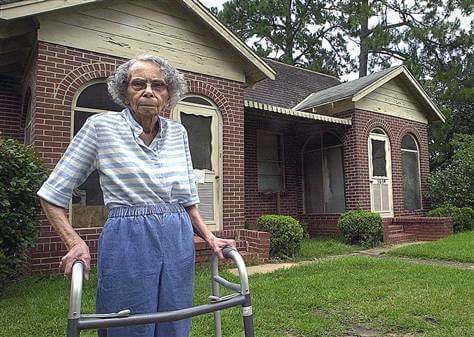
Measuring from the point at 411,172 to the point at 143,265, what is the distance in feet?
37.4

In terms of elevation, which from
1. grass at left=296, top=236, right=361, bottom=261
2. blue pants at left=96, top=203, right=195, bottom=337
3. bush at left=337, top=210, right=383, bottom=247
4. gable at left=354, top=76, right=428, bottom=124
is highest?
gable at left=354, top=76, right=428, bottom=124

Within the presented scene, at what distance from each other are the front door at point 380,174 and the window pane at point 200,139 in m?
4.96

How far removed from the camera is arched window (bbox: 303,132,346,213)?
34.9ft

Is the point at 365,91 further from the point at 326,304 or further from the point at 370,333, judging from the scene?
the point at 370,333

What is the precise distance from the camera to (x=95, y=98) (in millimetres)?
6207

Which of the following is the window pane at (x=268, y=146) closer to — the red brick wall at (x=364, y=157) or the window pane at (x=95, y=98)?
the red brick wall at (x=364, y=157)

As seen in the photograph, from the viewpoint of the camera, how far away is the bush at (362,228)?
29.5 ft

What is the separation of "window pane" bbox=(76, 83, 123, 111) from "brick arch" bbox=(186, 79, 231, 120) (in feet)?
4.56

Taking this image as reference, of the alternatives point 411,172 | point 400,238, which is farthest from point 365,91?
point 400,238

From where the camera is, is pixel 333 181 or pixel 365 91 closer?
pixel 365 91

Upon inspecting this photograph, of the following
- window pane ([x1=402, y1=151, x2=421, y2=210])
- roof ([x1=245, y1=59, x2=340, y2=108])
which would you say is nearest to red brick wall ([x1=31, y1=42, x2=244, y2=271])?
roof ([x1=245, y1=59, x2=340, y2=108])

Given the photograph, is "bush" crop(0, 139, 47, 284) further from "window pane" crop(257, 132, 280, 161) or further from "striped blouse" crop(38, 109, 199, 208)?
"window pane" crop(257, 132, 280, 161)

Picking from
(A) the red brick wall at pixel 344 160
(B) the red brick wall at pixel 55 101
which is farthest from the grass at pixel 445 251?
(B) the red brick wall at pixel 55 101

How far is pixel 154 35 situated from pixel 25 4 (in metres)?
1.97
